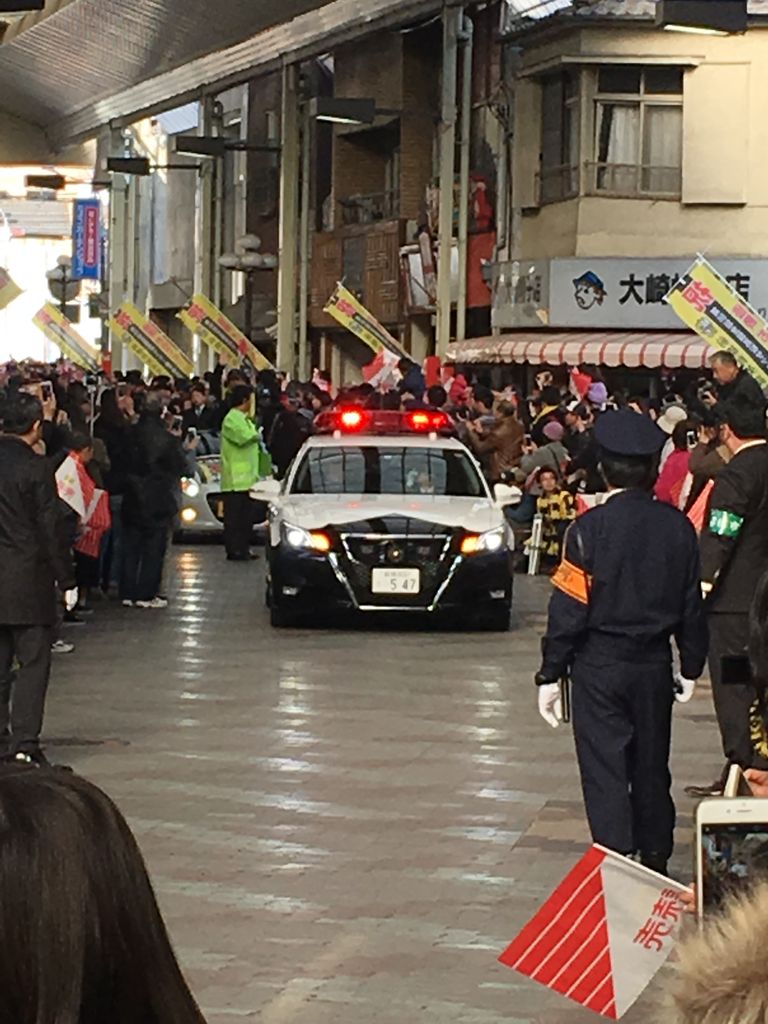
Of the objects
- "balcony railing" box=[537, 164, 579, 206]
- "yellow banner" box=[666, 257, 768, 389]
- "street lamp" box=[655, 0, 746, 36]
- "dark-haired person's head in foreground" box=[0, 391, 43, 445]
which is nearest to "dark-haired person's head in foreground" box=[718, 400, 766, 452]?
"dark-haired person's head in foreground" box=[0, 391, 43, 445]

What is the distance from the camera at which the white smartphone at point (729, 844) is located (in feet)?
14.5

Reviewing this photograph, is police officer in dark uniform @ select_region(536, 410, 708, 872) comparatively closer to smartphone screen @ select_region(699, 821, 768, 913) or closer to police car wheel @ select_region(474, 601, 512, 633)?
smartphone screen @ select_region(699, 821, 768, 913)

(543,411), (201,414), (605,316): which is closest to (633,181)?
(605,316)

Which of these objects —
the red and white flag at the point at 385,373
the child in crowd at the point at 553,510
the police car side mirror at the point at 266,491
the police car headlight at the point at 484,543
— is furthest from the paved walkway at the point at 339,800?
the red and white flag at the point at 385,373

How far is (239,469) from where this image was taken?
24.6 meters

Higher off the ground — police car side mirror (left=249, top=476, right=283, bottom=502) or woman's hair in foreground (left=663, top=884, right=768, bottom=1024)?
woman's hair in foreground (left=663, top=884, right=768, bottom=1024)

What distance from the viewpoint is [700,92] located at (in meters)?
36.7

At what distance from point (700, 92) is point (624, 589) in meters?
29.2

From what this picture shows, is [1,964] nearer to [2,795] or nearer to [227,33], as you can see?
[2,795]

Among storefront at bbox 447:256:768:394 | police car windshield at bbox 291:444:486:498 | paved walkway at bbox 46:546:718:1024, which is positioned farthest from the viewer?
storefront at bbox 447:256:768:394

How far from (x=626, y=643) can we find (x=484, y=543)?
32.5 feet

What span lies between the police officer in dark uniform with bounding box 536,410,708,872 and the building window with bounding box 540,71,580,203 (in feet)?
95.8

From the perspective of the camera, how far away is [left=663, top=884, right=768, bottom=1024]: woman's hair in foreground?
220 centimetres

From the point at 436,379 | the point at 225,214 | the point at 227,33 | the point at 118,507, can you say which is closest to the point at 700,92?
the point at 436,379
